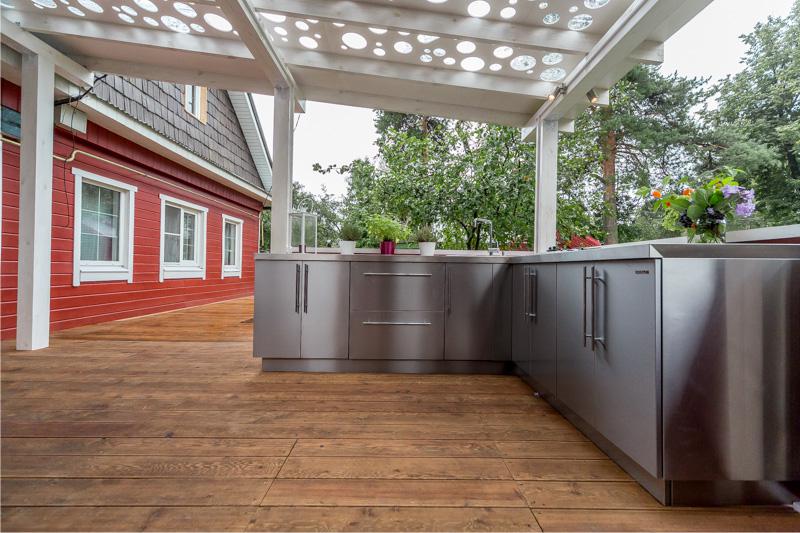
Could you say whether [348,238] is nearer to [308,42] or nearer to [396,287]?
[396,287]

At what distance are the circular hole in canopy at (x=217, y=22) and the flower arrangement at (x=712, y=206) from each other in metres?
3.03

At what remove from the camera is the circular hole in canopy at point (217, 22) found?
2662mm

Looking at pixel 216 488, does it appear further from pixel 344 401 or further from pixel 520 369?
pixel 520 369

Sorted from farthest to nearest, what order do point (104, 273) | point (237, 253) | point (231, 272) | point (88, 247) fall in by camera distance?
point (237, 253), point (231, 272), point (104, 273), point (88, 247)

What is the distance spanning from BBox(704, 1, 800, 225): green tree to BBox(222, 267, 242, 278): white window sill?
7.80 meters

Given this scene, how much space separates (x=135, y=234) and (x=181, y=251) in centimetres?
117

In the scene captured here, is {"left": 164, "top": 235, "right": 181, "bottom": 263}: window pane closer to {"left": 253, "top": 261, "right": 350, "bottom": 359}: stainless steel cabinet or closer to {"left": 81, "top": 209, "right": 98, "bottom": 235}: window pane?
{"left": 81, "top": 209, "right": 98, "bottom": 235}: window pane

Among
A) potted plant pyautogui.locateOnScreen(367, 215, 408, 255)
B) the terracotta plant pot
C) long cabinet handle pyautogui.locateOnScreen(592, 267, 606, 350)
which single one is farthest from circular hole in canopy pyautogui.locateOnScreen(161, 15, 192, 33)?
long cabinet handle pyautogui.locateOnScreen(592, 267, 606, 350)

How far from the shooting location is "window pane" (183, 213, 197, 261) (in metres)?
6.55

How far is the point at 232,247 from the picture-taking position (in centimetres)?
827

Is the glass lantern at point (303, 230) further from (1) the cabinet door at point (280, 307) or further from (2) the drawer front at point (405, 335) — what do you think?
(2) the drawer front at point (405, 335)

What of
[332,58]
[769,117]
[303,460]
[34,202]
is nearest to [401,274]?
[303,460]

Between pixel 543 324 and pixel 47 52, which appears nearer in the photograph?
pixel 543 324

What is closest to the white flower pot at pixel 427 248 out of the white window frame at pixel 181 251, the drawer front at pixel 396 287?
the drawer front at pixel 396 287
